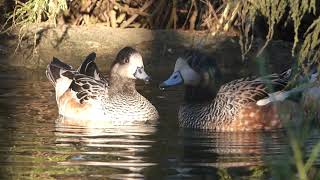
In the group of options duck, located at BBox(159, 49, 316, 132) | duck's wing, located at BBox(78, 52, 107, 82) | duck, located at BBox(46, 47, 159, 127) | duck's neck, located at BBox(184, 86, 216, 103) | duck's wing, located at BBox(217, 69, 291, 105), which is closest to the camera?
duck, located at BBox(159, 49, 316, 132)

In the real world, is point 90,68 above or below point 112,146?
above

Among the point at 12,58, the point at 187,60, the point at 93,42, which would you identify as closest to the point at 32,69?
the point at 12,58

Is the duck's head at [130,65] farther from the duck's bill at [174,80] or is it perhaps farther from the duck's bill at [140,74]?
the duck's bill at [174,80]

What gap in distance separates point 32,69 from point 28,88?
2.06m

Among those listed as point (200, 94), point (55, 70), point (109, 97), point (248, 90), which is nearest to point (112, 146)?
point (248, 90)

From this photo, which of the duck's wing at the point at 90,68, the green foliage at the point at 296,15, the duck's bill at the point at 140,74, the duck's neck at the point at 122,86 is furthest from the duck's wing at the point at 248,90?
the green foliage at the point at 296,15

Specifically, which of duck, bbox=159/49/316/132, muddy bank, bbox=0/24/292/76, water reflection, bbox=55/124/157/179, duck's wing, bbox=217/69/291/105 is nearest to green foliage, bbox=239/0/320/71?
water reflection, bbox=55/124/157/179

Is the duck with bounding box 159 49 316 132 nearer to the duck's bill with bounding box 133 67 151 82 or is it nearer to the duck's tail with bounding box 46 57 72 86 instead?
the duck's bill with bounding box 133 67 151 82

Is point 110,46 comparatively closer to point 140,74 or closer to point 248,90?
point 140,74

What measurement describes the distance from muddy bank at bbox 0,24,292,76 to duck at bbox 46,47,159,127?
3.45 meters

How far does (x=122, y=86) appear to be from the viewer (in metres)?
11.7

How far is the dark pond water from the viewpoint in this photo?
→ 24.6 ft

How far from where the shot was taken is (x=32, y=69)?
1508cm

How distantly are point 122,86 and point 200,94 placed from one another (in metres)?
1.13
